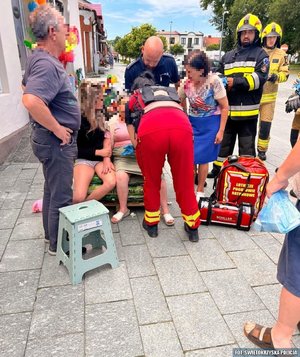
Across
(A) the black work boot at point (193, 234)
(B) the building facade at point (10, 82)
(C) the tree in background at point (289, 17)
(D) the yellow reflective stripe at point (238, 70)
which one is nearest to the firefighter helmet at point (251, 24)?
(D) the yellow reflective stripe at point (238, 70)

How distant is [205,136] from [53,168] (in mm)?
1711

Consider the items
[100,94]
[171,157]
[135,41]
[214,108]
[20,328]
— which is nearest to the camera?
[20,328]

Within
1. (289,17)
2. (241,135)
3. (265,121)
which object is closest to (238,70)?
(241,135)

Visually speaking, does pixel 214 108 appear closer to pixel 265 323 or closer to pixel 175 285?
pixel 175 285

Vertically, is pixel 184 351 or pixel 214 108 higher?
pixel 214 108

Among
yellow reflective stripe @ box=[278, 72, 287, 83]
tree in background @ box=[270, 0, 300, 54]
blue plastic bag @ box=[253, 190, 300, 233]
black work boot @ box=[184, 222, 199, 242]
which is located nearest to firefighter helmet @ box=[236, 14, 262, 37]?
yellow reflective stripe @ box=[278, 72, 287, 83]

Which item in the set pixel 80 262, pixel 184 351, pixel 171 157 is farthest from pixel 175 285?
pixel 171 157

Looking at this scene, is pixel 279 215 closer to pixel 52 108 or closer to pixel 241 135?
pixel 52 108

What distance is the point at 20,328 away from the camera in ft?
6.07

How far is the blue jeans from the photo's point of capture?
2.16 metres

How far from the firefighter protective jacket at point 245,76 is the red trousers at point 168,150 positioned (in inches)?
53.4

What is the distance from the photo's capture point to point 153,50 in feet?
9.68

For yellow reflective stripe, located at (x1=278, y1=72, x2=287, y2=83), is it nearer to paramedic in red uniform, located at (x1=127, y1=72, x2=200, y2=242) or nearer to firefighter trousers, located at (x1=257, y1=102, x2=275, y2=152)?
firefighter trousers, located at (x1=257, y1=102, x2=275, y2=152)

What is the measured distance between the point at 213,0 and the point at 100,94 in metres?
45.6
